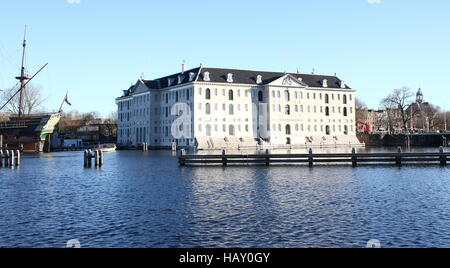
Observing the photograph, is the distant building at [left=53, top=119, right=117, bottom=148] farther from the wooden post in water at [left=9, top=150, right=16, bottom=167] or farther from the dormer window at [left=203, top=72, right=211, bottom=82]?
the wooden post in water at [left=9, top=150, right=16, bottom=167]

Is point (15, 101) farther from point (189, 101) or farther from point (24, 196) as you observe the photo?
point (24, 196)

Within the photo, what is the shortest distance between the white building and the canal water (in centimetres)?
7146

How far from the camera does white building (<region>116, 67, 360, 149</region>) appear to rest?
326ft

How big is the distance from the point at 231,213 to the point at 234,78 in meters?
88.9

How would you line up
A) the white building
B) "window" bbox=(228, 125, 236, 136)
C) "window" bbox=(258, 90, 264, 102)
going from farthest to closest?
"window" bbox=(258, 90, 264, 102) < "window" bbox=(228, 125, 236, 136) < the white building

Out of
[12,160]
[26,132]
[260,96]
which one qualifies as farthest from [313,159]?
[260,96]

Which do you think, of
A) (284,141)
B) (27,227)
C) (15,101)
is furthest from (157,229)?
(15,101)

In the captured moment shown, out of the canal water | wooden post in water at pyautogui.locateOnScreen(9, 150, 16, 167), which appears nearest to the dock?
the canal water

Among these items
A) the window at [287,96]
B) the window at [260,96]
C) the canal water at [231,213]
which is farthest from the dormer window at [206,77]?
the canal water at [231,213]

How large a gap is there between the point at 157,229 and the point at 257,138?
91.6 meters

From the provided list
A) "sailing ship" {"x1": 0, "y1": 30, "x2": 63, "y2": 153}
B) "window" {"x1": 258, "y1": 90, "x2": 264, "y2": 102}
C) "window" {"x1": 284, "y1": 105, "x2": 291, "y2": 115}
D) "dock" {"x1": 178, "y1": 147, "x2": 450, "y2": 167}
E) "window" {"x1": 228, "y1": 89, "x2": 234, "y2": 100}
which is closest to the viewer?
"dock" {"x1": 178, "y1": 147, "x2": 450, "y2": 167}

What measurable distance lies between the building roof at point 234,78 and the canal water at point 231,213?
247 ft

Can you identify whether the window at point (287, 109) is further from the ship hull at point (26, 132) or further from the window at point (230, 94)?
the ship hull at point (26, 132)
